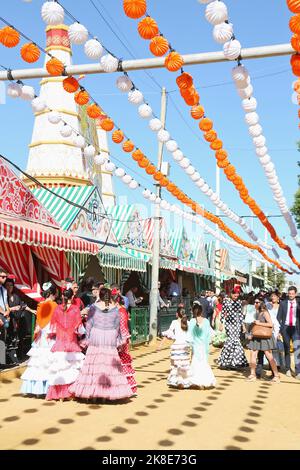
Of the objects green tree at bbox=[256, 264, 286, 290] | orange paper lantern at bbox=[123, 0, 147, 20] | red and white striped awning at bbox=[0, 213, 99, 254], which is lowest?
red and white striped awning at bbox=[0, 213, 99, 254]

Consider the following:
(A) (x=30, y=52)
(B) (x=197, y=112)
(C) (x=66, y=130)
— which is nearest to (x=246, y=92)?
(B) (x=197, y=112)

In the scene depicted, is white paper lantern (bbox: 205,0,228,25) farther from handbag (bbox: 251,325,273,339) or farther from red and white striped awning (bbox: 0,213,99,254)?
handbag (bbox: 251,325,273,339)

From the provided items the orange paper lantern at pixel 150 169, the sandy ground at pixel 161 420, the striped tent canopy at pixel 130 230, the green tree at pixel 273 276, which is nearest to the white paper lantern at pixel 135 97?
the orange paper lantern at pixel 150 169

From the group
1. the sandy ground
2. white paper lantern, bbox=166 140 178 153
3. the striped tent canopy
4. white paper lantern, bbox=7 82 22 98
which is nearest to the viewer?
the sandy ground

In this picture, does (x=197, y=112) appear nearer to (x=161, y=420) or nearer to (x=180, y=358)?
(x=180, y=358)

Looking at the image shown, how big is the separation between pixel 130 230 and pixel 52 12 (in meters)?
13.1

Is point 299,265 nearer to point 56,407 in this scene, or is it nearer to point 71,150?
point 71,150

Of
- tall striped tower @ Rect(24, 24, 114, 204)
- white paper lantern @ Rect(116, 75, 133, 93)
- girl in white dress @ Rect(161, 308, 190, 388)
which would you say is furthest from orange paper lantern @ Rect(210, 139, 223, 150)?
tall striped tower @ Rect(24, 24, 114, 204)

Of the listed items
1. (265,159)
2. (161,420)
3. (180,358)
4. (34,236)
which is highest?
(265,159)

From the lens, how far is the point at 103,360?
765 centimetres

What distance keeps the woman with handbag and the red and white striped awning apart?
4.92m

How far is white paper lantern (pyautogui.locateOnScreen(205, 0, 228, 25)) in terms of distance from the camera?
5.94 metres
